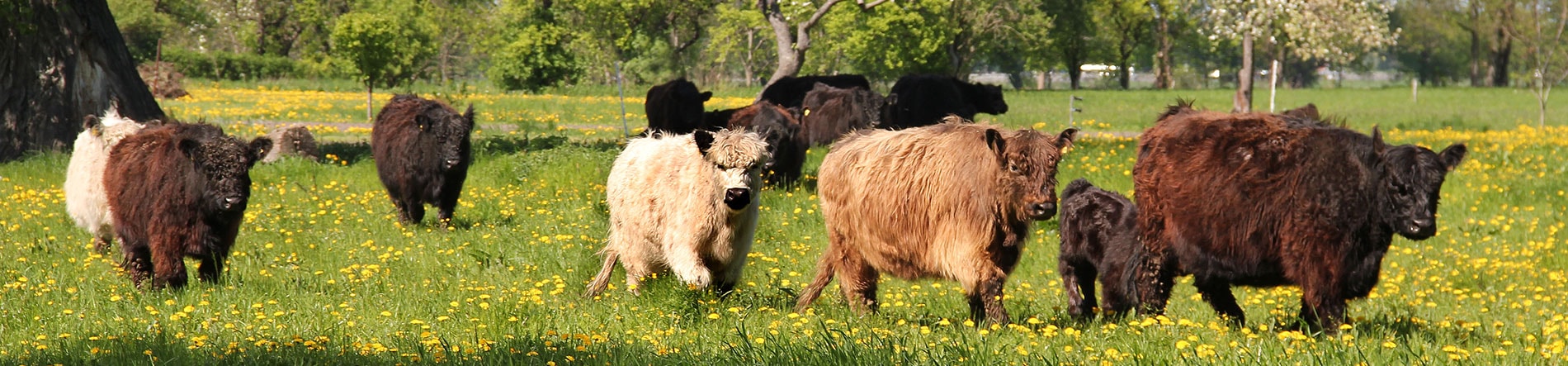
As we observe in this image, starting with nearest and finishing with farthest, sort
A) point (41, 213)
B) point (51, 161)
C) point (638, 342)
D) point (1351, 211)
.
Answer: point (638, 342) < point (1351, 211) < point (41, 213) < point (51, 161)

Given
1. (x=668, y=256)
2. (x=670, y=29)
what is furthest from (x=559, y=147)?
(x=670, y=29)

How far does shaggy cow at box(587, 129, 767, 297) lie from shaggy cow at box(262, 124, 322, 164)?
10.8 metres

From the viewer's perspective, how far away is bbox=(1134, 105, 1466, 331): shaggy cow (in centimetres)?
740

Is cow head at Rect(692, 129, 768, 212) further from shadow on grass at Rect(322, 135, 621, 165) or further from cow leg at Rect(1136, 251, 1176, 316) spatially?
shadow on grass at Rect(322, 135, 621, 165)

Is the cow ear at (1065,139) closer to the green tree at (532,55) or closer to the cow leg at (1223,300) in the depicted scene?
the cow leg at (1223,300)

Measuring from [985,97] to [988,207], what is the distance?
17.1 m

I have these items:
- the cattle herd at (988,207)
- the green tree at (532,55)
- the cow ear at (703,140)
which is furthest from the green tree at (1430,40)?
A: the cow ear at (703,140)

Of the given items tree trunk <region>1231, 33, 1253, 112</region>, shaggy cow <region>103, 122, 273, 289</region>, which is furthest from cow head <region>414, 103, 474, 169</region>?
tree trunk <region>1231, 33, 1253, 112</region>

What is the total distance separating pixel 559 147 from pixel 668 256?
10.0 m

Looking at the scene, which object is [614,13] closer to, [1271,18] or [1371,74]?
[1271,18]

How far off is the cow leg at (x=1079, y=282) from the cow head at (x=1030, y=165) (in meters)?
1.81

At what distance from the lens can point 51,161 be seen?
59.0ft

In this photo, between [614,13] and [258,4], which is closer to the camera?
[614,13]

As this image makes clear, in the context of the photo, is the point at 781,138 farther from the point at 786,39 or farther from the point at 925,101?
the point at 786,39
